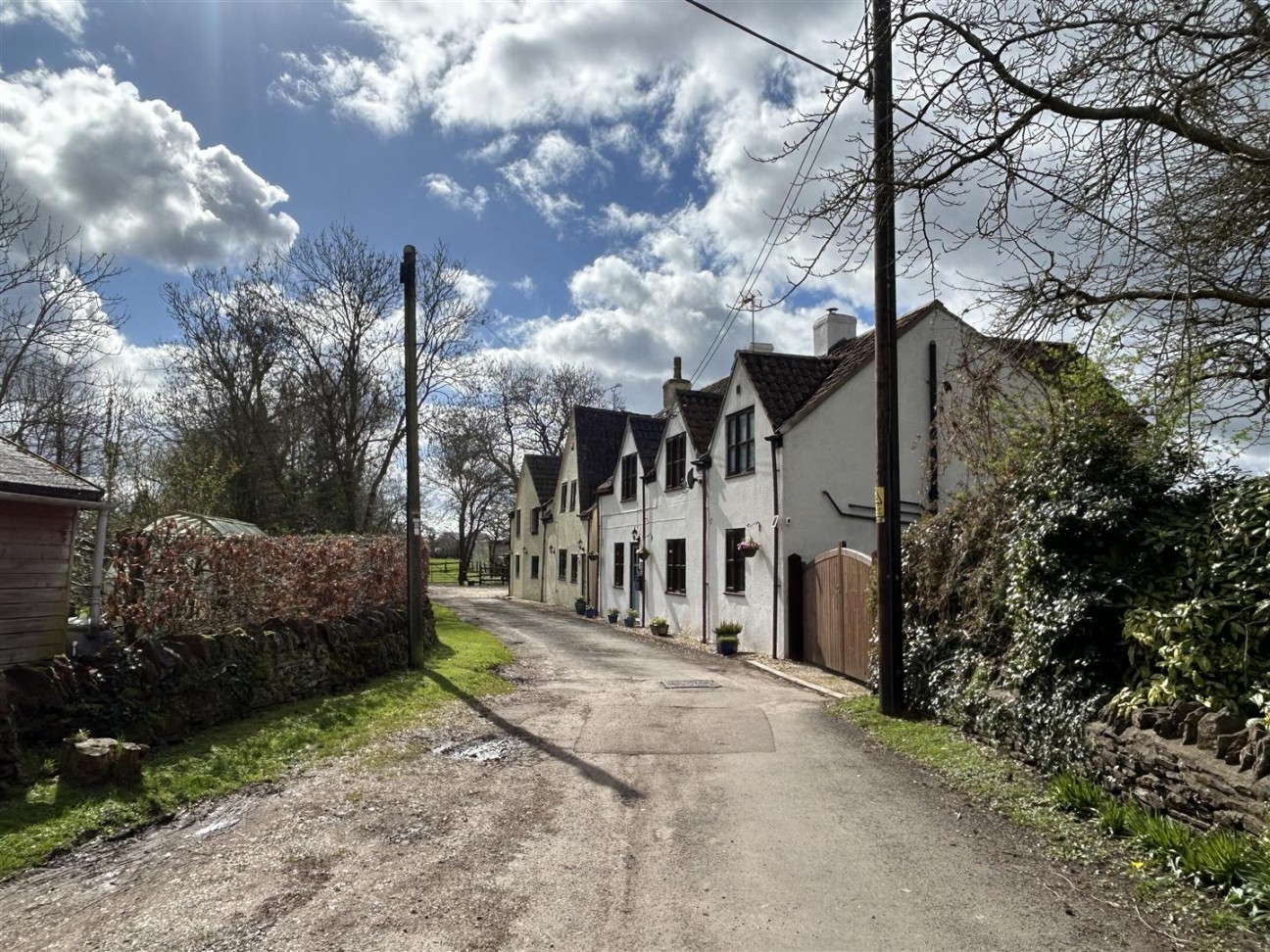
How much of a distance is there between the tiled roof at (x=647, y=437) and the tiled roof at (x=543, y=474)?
46.1 ft

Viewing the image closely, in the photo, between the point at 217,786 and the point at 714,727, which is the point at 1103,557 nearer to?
the point at 714,727

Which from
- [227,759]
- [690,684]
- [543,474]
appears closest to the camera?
[227,759]

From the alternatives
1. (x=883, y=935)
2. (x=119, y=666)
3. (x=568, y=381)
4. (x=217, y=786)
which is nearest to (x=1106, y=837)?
(x=883, y=935)

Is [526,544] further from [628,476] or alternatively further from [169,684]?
[169,684]

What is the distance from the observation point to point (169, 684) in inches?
291

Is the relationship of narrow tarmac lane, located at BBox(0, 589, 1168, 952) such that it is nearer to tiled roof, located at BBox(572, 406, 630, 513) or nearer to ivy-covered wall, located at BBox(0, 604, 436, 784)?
ivy-covered wall, located at BBox(0, 604, 436, 784)

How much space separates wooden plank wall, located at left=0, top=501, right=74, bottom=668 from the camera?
862cm

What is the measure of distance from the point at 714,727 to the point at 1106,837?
4410 mm

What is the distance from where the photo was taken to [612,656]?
16.6 metres

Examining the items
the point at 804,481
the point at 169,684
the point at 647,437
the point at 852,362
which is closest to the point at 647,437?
the point at 647,437

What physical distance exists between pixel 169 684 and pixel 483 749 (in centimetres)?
296

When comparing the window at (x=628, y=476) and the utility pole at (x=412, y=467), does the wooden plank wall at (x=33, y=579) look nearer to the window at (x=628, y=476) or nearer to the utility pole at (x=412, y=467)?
the utility pole at (x=412, y=467)

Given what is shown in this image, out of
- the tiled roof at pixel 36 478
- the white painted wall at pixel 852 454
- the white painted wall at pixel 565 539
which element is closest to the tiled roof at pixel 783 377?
the white painted wall at pixel 852 454

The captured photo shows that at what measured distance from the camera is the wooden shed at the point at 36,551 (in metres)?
8.54
